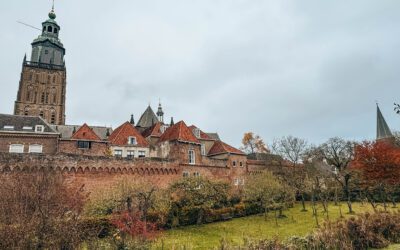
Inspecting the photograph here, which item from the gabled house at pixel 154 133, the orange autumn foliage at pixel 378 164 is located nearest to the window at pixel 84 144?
the gabled house at pixel 154 133

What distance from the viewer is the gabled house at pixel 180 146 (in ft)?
123

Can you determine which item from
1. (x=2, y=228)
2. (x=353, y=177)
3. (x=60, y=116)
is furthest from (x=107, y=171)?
→ (x=60, y=116)

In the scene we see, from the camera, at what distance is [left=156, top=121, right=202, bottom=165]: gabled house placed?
1475 inches

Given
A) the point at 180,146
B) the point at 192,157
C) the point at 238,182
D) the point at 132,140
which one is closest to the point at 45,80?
the point at 132,140

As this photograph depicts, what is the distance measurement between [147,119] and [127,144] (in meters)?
13.8

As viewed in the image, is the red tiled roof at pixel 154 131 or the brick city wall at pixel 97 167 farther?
the red tiled roof at pixel 154 131

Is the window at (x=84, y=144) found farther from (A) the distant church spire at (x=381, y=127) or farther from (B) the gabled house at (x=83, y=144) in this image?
(A) the distant church spire at (x=381, y=127)

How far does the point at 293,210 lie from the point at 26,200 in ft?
100

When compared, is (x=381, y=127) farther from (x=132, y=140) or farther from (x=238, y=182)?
(x=132, y=140)

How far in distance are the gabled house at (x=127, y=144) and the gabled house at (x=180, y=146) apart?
2.34 meters

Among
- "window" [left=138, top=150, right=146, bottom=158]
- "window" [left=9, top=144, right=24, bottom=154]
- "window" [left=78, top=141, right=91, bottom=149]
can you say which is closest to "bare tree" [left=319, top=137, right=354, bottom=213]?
"window" [left=138, top=150, right=146, bottom=158]

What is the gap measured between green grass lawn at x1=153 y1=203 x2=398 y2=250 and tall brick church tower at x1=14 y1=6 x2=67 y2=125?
54825 mm

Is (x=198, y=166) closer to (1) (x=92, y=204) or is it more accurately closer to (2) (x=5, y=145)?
(1) (x=92, y=204)

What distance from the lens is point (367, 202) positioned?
3956 centimetres
